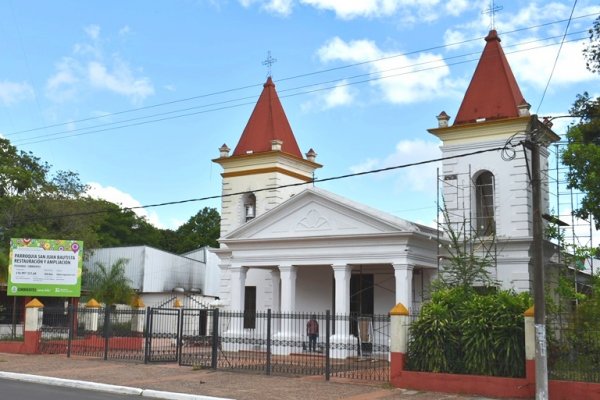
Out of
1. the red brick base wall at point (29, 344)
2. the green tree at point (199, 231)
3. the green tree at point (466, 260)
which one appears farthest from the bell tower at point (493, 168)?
the green tree at point (199, 231)

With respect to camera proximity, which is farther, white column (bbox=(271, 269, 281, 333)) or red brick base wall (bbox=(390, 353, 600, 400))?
white column (bbox=(271, 269, 281, 333))

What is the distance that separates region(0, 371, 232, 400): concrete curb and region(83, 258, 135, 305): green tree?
18475mm

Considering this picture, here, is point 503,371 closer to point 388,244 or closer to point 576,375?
point 576,375

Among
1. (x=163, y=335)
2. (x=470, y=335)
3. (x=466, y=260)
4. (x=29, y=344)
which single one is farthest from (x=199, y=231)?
(x=470, y=335)

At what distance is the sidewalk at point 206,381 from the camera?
622 inches

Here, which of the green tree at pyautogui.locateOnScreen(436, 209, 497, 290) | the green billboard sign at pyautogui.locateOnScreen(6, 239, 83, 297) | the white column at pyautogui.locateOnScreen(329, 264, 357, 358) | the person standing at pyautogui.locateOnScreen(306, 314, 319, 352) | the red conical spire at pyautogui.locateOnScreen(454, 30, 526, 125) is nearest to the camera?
the green tree at pyautogui.locateOnScreen(436, 209, 497, 290)

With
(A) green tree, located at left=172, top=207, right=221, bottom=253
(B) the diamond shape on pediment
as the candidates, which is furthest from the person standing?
(A) green tree, located at left=172, top=207, right=221, bottom=253

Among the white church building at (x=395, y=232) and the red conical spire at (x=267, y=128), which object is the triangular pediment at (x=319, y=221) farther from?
the red conical spire at (x=267, y=128)

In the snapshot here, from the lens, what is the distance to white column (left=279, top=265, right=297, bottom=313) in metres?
25.9

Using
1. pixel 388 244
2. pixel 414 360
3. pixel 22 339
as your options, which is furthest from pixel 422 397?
pixel 22 339

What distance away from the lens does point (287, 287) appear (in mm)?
26203

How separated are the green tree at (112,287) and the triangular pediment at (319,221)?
1283 cm

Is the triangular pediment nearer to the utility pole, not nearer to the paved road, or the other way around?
the utility pole

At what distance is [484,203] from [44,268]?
54.2 feet
